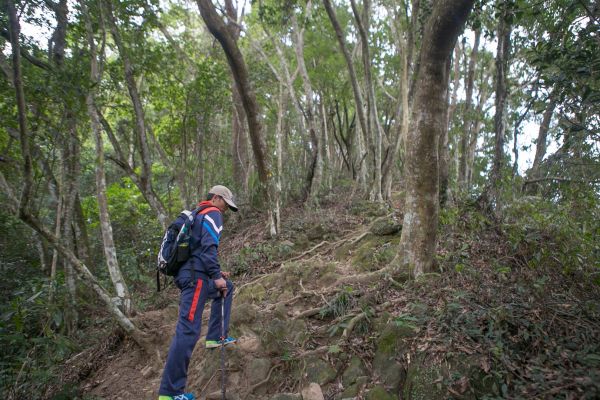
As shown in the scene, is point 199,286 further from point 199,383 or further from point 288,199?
point 288,199

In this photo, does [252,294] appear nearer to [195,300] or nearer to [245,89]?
[195,300]

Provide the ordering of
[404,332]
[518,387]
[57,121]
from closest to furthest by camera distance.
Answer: [518,387] → [404,332] → [57,121]

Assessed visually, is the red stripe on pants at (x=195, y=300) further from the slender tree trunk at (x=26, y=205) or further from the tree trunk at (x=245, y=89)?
the tree trunk at (x=245, y=89)

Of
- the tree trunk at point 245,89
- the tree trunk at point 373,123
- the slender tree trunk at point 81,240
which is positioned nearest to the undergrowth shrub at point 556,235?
the tree trunk at point 245,89

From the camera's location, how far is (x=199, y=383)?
170 inches

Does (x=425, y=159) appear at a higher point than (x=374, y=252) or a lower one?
higher

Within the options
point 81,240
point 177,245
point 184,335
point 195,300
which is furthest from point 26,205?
point 81,240

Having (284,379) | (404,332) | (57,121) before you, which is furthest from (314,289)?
(57,121)

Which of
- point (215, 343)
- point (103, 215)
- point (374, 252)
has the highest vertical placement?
point (103, 215)

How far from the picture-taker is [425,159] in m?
4.62

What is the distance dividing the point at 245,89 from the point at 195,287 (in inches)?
202

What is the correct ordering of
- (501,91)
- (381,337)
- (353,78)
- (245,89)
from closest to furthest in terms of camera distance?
(381,337), (501,91), (245,89), (353,78)

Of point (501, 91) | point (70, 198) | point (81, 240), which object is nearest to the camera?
point (501, 91)

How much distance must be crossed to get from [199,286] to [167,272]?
433 millimetres
